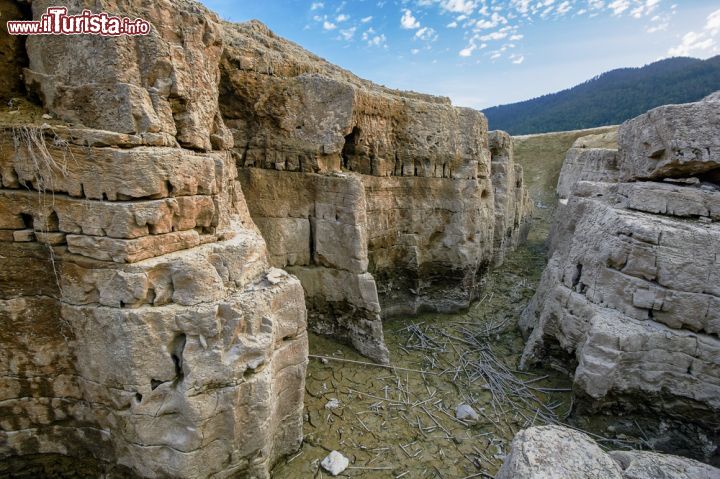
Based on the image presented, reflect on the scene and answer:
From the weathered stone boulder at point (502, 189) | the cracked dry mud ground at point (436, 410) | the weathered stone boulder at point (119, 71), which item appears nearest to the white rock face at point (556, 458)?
the cracked dry mud ground at point (436, 410)

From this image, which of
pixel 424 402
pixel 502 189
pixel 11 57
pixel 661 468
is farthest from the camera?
pixel 502 189

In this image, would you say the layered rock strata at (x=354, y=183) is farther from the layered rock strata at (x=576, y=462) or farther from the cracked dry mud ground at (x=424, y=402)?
the layered rock strata at (x=576, y=462)

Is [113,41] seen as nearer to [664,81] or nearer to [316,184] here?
[316,184]

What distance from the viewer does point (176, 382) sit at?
3232mm

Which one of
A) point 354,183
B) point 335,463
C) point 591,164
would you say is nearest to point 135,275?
point 335,463

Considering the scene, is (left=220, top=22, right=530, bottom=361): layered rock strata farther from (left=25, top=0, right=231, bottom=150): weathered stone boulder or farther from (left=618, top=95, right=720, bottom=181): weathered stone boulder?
(left=618, top=95, right=720, bottom=181): weathered stone boulder

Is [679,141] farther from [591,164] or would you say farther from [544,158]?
[544,158]

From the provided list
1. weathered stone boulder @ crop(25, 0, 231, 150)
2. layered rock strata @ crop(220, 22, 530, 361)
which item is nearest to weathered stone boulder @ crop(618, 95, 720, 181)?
layered rock strata @ crop(220, 22, 530, 361)

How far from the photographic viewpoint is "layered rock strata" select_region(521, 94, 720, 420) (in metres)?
4.52

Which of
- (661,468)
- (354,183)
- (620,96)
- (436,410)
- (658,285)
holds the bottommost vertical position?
(436,410)

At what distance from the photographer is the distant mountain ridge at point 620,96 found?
5259 cm

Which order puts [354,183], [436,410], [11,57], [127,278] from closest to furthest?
1. [127,278]
2. [11,57]
3. [436,410]
4. [354,183]

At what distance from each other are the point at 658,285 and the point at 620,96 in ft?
246

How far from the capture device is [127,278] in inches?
116
